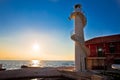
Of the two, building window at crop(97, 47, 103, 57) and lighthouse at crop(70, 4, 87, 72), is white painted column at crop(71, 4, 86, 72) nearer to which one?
lighthouse at crop(70, 4, 87, 72)

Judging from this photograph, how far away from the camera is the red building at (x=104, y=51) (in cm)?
2795

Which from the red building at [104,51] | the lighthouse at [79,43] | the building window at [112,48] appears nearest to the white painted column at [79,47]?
the lighthouse at [79,43]

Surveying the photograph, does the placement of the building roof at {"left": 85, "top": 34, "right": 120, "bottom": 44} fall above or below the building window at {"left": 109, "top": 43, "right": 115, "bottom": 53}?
above

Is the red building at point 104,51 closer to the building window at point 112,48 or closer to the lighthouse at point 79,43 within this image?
the building window at point 112,48

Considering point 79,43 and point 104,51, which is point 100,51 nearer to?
point 104,51

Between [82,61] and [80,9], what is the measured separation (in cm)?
842

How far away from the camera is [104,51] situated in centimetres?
2944

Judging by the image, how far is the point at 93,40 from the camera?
31.5 metres

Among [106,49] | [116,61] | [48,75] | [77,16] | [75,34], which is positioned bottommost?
[48,75]

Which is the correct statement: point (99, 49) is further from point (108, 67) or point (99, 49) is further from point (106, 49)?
point (108, 67)

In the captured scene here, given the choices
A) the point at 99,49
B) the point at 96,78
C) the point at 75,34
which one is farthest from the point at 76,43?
the point at 96,78

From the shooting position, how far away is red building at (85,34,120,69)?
28.0m

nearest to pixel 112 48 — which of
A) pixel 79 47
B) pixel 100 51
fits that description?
pixel 100 51

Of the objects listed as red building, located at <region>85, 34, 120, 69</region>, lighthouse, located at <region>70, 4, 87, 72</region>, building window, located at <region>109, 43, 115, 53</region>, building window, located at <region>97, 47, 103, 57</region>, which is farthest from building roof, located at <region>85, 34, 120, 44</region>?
lighthouse, located at <region>70, 4, 87, 72</region>
